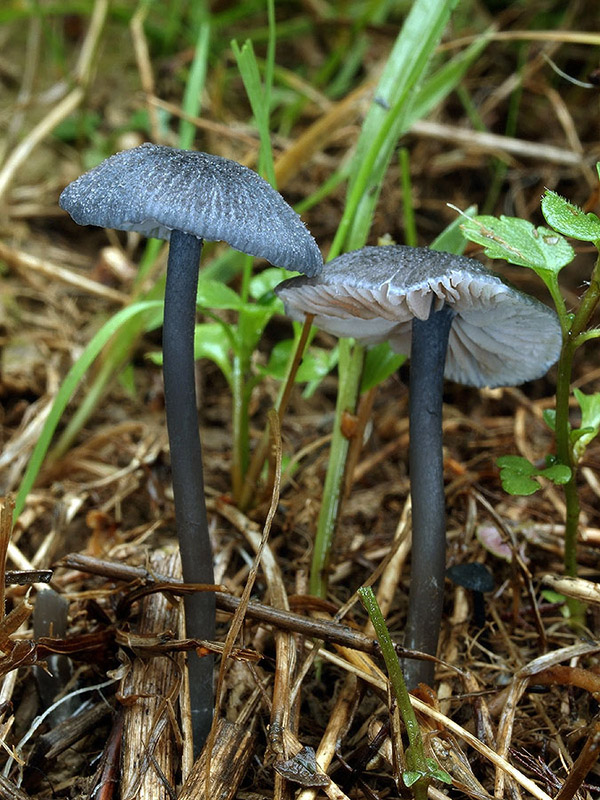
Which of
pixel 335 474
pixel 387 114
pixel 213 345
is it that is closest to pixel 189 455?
pixel 335 474

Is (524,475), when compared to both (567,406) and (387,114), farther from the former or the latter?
(387,114)

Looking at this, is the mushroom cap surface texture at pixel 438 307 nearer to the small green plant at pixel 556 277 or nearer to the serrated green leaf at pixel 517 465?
the small green plant at pixel 556 277

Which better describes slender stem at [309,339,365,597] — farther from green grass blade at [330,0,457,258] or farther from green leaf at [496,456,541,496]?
green leaf at [496,456,541,496]

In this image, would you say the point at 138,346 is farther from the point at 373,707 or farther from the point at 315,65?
the point at 315,65

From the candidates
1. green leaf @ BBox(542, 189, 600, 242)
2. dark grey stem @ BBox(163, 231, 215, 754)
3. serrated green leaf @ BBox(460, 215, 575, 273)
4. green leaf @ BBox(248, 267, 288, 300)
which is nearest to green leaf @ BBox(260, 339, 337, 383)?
green leaf @ BBox(248, 267, 288, 300)

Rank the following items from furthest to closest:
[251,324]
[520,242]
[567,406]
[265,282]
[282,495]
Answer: [282,495] < [265,282] < [251,324] < [567,406] < [520,242]

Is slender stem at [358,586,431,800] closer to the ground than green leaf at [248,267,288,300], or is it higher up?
closer to the ground
